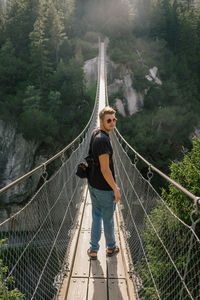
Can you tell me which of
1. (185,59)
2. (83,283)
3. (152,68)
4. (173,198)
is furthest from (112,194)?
(185,59)

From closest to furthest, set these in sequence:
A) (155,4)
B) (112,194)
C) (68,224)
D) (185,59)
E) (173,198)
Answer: (112,194) < (68,224) < (173,198) < (185,59) < (155,4)

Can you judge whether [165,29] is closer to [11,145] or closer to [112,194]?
[11,145]

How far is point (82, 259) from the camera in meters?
2.06

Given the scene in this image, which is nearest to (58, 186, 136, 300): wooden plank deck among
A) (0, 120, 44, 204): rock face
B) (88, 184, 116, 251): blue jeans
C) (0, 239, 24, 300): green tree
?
(88, 184, 116, 251): blue jeans

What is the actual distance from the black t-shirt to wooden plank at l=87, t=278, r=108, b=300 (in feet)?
2.57

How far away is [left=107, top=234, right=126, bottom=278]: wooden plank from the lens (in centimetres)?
187

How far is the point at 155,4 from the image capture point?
2997cm

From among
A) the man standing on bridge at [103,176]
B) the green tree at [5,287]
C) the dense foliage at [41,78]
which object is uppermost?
the dense foliage at [41,78]

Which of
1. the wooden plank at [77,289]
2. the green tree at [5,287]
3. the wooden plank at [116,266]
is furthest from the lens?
the wooden plank at [116,266]

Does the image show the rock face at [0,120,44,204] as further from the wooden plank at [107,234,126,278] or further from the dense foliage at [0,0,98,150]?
the wooden plank at [107,234,126,278]

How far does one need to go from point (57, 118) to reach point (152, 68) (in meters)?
11.6

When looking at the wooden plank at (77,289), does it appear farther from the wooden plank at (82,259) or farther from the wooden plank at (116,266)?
the wooden plank at (116,266)

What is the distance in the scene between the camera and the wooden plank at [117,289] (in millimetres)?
1665

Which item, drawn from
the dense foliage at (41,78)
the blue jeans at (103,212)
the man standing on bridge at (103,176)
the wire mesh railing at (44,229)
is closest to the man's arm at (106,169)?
the man standing on bridge at (103,176)
